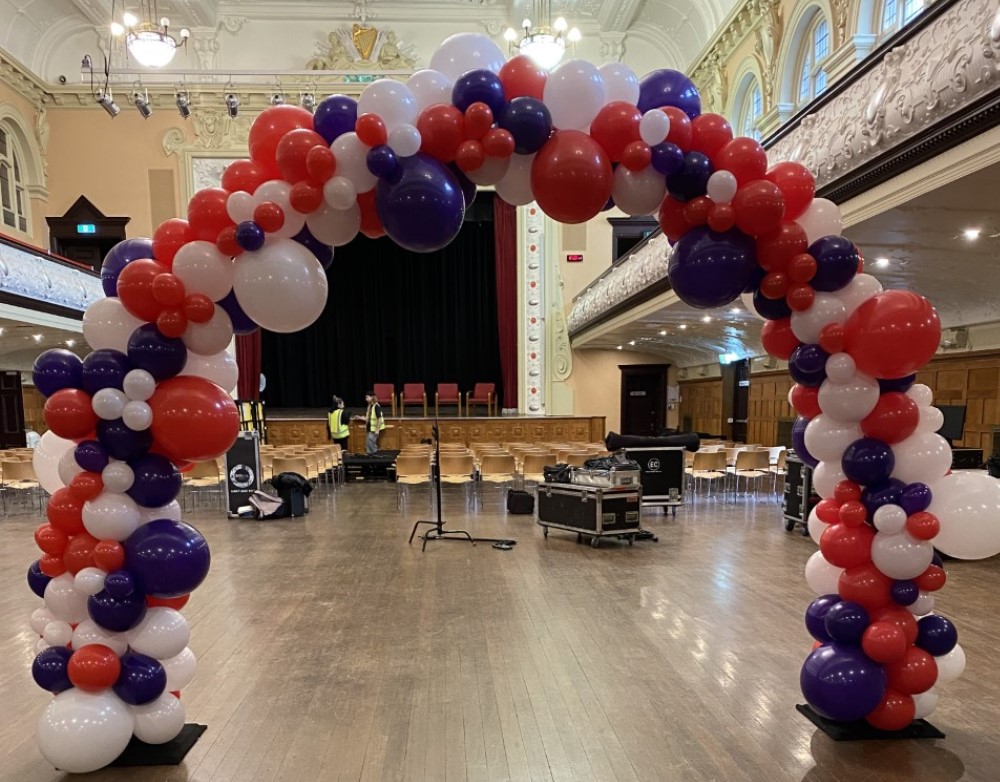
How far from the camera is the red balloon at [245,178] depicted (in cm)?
251

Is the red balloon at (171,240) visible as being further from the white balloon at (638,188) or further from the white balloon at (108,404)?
the white balloon at (638,188)

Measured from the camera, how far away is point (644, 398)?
55.4 feet

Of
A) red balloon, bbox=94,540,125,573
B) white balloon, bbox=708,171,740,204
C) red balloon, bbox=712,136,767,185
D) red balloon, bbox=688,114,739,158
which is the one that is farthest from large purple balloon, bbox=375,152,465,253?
red balloon, bbox=94,540,125,573

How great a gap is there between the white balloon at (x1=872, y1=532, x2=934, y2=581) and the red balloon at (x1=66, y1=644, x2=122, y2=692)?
3344 millimetres

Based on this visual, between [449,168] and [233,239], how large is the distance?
96 cm

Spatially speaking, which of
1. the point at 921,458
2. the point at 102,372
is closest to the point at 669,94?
the point at 921,458

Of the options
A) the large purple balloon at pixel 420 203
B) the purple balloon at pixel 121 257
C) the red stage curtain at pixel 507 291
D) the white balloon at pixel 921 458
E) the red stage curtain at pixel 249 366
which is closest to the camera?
the large purple balloon at pixel 420 203

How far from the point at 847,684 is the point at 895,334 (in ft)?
5.11

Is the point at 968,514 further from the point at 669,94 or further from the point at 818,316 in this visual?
the point at 669,94

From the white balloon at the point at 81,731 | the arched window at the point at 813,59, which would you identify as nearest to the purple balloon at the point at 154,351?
the white balloon at the point at 81,731

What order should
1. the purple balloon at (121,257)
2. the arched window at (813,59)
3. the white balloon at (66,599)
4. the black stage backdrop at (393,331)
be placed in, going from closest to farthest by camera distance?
the white balloon at (66,599) → the purple balloon at (121,257) → the arched window at (813,59) → the black stage backdrop at (393,331)

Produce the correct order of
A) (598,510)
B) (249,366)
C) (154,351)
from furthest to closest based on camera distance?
(249,366) → (598,510) → (154,351)

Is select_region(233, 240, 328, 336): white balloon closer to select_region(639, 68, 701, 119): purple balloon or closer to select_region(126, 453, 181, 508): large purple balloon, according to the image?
select_region(126, 453, 181, 508): large purple balloon

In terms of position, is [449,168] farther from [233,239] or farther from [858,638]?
[858,638]
